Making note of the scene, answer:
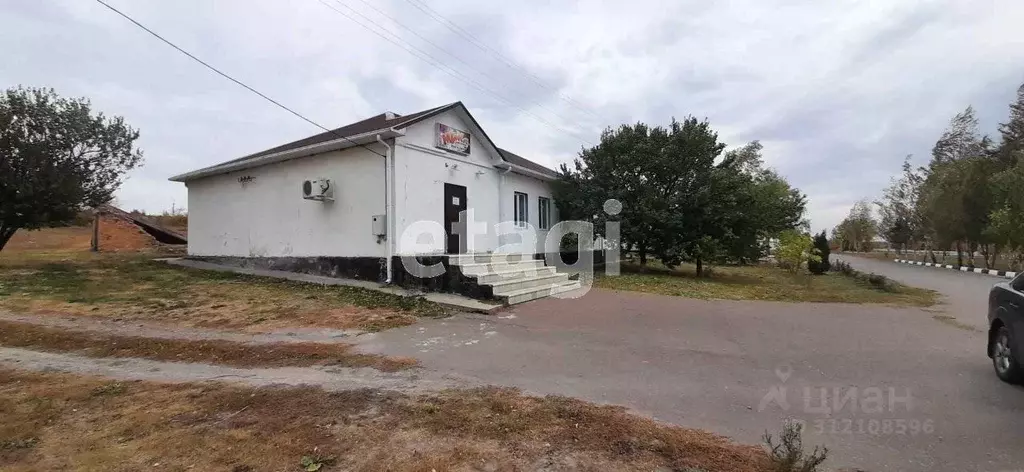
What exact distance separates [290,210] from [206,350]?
7.55 m

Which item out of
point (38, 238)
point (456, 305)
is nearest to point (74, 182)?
point (456, 305)

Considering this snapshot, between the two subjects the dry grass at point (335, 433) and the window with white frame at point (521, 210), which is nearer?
the dry grass at point (335, 433)

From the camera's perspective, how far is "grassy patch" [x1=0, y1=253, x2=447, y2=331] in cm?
782

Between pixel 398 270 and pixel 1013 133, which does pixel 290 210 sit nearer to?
pixel 398 270

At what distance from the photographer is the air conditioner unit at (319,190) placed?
11.6 m

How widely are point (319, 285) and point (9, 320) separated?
196 inches

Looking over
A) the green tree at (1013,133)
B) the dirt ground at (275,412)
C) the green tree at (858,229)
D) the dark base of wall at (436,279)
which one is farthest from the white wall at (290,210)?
the green tree at (858,229)

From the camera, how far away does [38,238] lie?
2267 centimetres

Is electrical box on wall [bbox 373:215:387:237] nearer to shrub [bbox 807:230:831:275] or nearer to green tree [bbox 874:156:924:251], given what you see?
shrub [bbox 807:230:831:275]

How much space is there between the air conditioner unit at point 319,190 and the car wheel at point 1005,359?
11976 mm

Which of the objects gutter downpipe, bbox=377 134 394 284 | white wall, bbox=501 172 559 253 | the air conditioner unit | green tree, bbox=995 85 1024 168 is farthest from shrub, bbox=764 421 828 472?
green tree, bbox=995 85 1024 168

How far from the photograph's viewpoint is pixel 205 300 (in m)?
9.23

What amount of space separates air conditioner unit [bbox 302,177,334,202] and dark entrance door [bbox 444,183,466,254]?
9.39 feet

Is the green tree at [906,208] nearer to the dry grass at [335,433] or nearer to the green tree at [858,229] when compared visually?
the green tree at [858,229]
